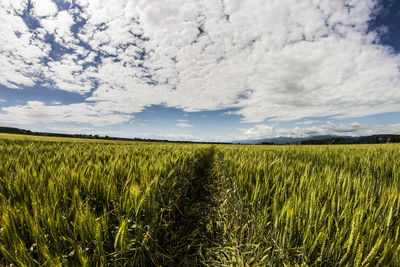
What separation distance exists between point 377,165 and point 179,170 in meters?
3.64

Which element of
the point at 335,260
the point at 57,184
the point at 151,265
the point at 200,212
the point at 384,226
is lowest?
the point at 200,212

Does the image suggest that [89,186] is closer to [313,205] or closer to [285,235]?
[285,235]

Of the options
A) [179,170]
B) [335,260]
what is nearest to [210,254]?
[335,260]

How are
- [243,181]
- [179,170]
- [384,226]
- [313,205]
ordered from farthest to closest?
1. [179,170]
2. [243,181]
3. [313,205]
4. [384,226]

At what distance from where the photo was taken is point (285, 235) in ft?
3.66

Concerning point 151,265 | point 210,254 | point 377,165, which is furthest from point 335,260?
point 377,165

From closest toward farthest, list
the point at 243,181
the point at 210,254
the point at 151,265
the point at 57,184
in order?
the point at 151,265 < the point at 57,184 < the point at 210,254 < the point at 243,181

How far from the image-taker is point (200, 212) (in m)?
2.77

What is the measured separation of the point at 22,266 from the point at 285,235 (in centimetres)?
157

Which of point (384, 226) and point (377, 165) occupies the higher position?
point (377, 165)

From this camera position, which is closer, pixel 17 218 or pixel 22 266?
pixel 22 266

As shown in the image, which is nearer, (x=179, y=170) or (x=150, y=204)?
(x=150, y=204)

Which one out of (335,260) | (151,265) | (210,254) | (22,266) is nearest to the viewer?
(22,266)

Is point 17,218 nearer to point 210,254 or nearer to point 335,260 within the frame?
point 210,254
